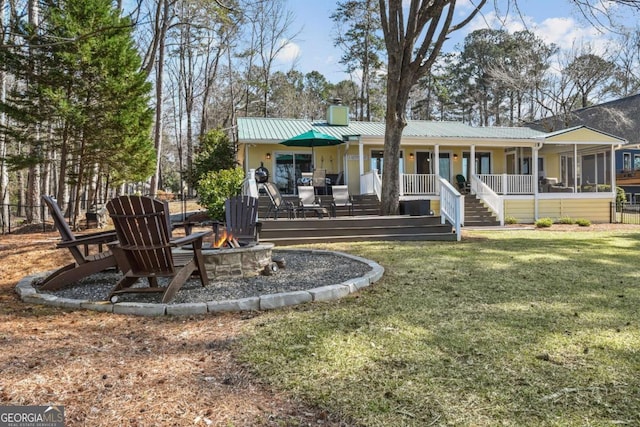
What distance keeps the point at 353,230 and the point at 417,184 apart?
20.5 feet

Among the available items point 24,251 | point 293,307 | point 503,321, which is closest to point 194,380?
point 293,307

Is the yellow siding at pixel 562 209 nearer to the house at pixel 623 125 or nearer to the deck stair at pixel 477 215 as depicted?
the deck stair at pixel 477 215

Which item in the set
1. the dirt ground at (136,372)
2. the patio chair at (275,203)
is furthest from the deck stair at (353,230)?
the dirt ground at (136,372)

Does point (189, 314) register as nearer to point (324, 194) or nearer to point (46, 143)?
point (46, 143)

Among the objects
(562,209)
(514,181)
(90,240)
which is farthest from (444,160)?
(90,240)

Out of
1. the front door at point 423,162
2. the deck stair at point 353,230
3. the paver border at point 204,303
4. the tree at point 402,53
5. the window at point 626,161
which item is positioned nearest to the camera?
the paver border at point 204,303

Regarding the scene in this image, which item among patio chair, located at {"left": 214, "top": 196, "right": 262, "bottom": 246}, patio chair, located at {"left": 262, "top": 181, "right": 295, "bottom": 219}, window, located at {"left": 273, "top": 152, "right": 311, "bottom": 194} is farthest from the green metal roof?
patio chair, located at {"left": 214, "top": 196, "right": 262, "bottom": 246}

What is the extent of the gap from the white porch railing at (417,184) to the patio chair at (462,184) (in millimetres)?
1832

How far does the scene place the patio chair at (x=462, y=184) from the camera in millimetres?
15758

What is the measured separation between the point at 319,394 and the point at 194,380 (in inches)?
28.0

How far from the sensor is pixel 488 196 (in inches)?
546

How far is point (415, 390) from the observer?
2.12 meters

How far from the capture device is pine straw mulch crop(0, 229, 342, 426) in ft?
6.25

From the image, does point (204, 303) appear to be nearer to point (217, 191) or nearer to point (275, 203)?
point (275, 203)
